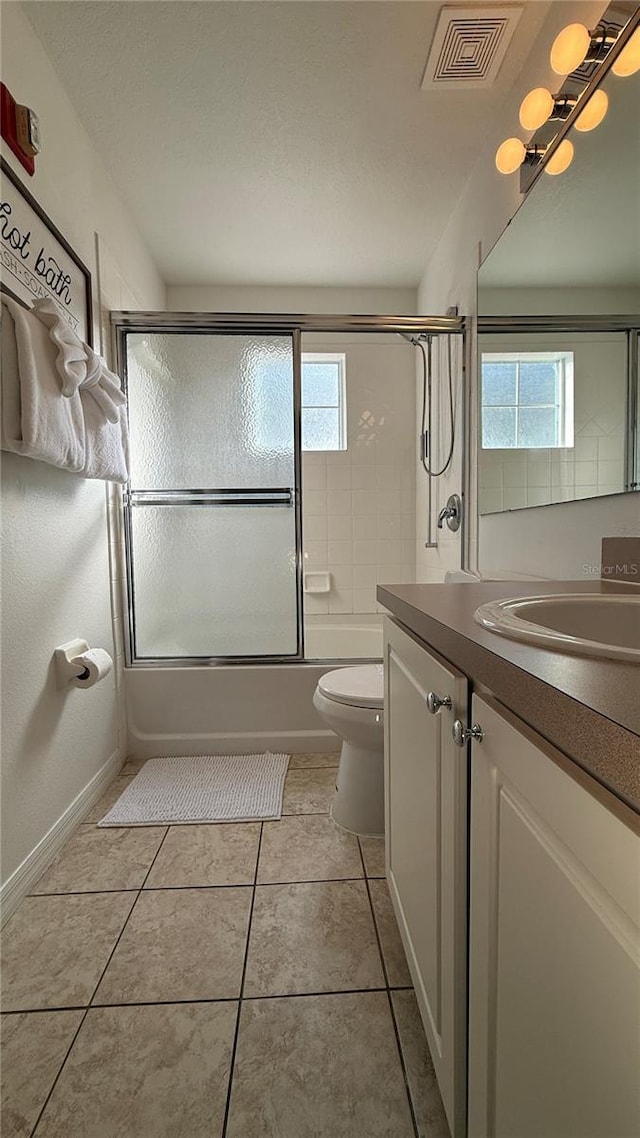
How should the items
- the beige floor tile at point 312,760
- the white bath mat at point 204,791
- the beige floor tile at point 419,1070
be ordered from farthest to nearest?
the beige floor tile at point 312,760
the white bath mat at point 204,791
the beige floor tile at point 419,1070

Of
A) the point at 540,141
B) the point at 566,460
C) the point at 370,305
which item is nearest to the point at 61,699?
the point at 566,460

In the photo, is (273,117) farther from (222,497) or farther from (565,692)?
(565,692)

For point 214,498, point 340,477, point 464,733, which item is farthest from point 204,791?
point 340,477

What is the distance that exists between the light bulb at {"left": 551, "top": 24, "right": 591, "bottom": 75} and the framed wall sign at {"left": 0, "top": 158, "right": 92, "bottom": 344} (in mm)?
1427

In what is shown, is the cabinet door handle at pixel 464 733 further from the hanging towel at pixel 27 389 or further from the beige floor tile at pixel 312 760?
the beige floor tile at pixel 312 760

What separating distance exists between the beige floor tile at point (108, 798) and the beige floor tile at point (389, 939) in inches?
40.3

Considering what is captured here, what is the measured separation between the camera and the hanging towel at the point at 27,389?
1261mm

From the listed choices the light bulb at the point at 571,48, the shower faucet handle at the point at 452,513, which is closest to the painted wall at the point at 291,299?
the shower faucet handle at the point at 452,513

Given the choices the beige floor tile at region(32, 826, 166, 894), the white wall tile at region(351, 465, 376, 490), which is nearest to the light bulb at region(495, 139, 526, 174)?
the white wall tile at region(351, 465, 376, 490)

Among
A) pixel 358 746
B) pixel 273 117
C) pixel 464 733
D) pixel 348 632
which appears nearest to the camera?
pixel 464 733

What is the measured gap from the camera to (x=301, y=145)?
188 cm

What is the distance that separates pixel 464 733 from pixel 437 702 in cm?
8

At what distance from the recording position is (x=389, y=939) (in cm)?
121

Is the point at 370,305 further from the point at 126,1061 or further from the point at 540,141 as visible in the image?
the point at 126,1061
